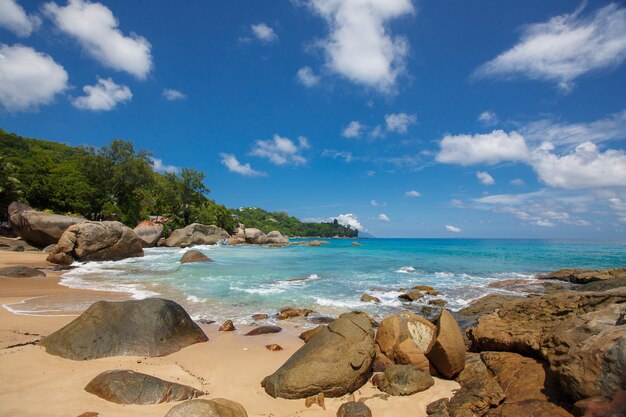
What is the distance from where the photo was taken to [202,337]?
7.92 meters

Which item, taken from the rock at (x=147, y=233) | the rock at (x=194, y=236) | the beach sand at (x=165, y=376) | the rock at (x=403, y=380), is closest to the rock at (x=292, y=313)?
the beach sand at (x=165, y=376)

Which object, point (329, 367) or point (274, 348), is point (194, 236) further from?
point (329, 367)

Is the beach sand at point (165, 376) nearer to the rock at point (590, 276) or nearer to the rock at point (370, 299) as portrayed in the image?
the rock at point (370, 299)

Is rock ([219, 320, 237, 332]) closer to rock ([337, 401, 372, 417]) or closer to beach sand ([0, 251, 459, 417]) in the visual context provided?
beach sand ([0, 251, 459, 417])

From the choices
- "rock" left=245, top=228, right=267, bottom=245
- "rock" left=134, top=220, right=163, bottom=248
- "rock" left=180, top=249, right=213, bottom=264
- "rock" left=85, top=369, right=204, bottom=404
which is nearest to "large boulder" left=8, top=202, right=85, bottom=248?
"rock" left=180, top=249, right=213, bottom=264

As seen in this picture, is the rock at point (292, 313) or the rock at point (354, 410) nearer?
the rock at point (354, 410)

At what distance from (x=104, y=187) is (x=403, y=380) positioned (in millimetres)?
54187

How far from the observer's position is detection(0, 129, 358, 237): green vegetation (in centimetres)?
3644

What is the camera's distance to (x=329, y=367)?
216 inches

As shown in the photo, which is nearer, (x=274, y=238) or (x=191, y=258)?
(x=191, y=258)

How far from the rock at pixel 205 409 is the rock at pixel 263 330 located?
4.52 m

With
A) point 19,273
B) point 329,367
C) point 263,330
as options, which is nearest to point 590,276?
point 263,330

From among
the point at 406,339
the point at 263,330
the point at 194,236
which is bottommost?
the point at 263,330

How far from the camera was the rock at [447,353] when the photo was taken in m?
6.02
